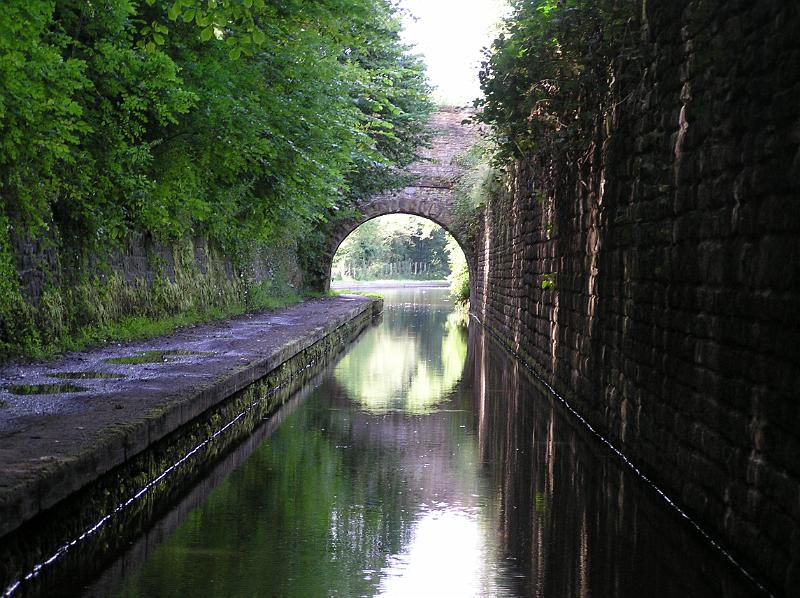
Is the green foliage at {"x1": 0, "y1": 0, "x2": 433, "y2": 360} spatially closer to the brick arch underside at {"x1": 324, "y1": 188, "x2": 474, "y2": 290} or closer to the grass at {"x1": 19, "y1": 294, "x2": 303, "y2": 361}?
the grass at {"x1": 19, "y1": 294, "x2": 303, "y2": 361}

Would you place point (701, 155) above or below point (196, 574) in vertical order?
above

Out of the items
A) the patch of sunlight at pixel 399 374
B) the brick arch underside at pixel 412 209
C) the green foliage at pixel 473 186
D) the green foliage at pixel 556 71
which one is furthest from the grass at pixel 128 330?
the brick arch underside at pixel 412 209

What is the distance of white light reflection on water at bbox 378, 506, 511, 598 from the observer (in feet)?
13.5

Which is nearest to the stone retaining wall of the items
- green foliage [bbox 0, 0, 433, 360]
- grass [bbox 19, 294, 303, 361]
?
green foliage [bbox 0, 0, 433, 360]

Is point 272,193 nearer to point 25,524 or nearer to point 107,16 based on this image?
point 107,16

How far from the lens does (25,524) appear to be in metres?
4.21

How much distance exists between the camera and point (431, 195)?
3300cm

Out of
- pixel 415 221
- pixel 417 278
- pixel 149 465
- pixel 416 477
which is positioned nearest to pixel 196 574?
pixel 149 465

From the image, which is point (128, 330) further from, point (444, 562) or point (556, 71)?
point (444, 562)

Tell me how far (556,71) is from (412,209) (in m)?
22.4

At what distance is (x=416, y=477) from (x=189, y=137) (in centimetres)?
777

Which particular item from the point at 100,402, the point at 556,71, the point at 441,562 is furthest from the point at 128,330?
the point at 441,562

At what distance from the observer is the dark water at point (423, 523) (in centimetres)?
425

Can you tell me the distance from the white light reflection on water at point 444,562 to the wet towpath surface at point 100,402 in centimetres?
148
